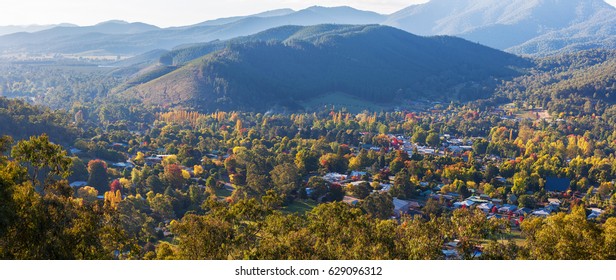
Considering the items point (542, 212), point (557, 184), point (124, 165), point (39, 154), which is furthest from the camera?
point (124, 165)

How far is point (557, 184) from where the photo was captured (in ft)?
224

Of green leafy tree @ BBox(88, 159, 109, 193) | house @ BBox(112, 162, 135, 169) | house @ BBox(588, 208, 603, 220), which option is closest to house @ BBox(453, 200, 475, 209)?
house @ BBox(588, 208, 603, 220)

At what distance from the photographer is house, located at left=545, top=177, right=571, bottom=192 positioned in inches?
2623

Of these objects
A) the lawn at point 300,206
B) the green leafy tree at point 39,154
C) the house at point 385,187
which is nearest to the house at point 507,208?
the house at point 385,187

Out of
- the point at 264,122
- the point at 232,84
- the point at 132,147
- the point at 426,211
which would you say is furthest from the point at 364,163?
the point at 232,84

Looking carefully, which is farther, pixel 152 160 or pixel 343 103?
pixel 343 103

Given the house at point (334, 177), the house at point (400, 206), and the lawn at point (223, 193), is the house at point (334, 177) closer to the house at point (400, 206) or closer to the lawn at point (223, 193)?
the lawn at point (223, 193)

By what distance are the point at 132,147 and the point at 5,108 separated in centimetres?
1850

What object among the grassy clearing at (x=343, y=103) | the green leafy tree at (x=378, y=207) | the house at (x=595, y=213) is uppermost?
the green leafy tree at (x=378, y=207)

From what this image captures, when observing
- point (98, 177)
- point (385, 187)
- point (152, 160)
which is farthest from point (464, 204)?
point (152, 160)

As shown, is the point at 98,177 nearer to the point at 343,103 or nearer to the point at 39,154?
the point at 39,154

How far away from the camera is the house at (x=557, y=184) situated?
6662 centimetres

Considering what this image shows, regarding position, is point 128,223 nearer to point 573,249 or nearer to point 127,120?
point 573,249

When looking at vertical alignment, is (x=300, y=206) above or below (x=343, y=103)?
above
